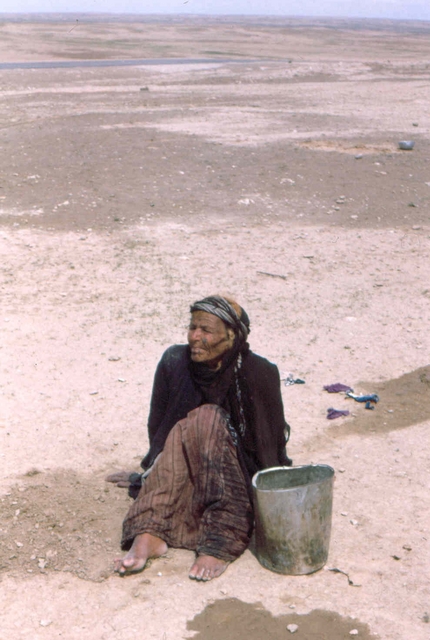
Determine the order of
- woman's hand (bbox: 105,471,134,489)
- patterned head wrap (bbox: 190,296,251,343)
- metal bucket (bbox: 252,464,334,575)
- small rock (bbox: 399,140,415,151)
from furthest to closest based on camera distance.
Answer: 1. small rock (bbox: 399,140,415,151)
2. woman's hand (bbox: 105,471,134,489)
3. patterned head wrap (bbox: 190,296,251,343)
4. metal bucket (bbox: 252,464,334,575)

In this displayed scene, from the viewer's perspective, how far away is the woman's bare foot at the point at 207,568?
11.5 ft

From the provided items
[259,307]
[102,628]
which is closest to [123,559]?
[102,628]

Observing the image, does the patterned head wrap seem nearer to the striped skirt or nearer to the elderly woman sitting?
the elderly woman sitting

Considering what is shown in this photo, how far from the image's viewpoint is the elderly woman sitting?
3.64 metres

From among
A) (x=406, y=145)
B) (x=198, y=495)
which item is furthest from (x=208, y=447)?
(x=406, y=145)

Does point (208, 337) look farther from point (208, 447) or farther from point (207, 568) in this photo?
point (207, 568)

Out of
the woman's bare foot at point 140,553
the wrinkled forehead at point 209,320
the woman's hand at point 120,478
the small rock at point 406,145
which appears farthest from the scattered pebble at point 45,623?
the small rock at point 406,145

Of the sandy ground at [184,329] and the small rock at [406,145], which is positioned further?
the small rock at [406,145]

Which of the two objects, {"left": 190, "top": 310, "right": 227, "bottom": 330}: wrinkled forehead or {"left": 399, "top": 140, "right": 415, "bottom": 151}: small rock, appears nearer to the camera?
{"left": 190, "top": 310, "right": 227, "bottom": 330}: wrinkled forehead

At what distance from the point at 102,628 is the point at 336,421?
2.27 m

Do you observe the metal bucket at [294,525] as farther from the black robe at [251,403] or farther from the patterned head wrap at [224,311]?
the patterned head wrap at [224,311]

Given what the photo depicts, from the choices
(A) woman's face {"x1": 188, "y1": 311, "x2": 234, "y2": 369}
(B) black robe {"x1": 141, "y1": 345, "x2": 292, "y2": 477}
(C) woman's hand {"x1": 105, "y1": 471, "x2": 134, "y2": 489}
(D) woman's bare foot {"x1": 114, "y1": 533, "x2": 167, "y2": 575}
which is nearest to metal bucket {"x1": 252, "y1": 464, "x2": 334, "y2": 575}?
(B) black robe {"x1": 141, "y1": 345, "x2": 292, "y2": 477}

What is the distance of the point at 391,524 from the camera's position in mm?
3969

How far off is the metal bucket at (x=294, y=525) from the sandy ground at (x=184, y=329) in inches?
3.2
